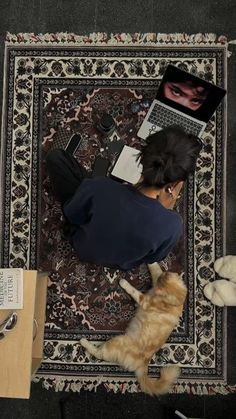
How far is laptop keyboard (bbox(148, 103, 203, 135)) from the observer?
2158 millimetres

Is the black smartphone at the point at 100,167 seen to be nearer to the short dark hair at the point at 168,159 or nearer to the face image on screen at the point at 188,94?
the face image on screen at the point at 188,94

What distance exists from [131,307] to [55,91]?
3.66 ft

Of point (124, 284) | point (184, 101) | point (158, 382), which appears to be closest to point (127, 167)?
point (184, 101)

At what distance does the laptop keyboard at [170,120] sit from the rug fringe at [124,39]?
0.35m

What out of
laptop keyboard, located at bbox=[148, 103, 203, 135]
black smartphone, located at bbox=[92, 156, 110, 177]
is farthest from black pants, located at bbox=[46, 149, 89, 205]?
laptop keyboard, located at bbox=[148, 103, 203, 135]

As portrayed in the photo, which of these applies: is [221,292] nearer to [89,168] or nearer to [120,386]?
[120,386]

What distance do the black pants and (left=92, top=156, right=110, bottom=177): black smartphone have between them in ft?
0.43

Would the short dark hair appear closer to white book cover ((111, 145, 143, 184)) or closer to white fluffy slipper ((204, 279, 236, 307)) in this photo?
white book cover ((111, 145, 143, 184))

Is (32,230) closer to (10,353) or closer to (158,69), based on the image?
(10,353)

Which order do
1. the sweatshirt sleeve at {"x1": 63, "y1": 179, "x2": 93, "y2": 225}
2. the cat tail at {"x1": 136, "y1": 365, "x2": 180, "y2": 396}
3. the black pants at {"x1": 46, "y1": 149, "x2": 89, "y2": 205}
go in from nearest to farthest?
the sweatshirt sleeve at {"x1": 63, "y1": 179, "x2": 93, "y2": 225}
the black pants at {"x1": 46, "y1": 149, "x2": 89, "y2": 205}
the cat tail at {"x1": 136, "y1": 365, "x2": 180, "y2": 396}

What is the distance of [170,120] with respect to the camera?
2.17 m

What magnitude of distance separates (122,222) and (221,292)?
2.98 feet

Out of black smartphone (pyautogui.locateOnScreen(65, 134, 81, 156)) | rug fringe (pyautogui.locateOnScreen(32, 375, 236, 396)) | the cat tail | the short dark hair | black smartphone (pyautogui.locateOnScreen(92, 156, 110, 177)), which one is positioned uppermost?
black smartphone (pyautogui.locateOnScreen(65, 134, 81, 156))

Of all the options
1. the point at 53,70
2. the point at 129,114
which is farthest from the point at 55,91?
the point at 129,114
